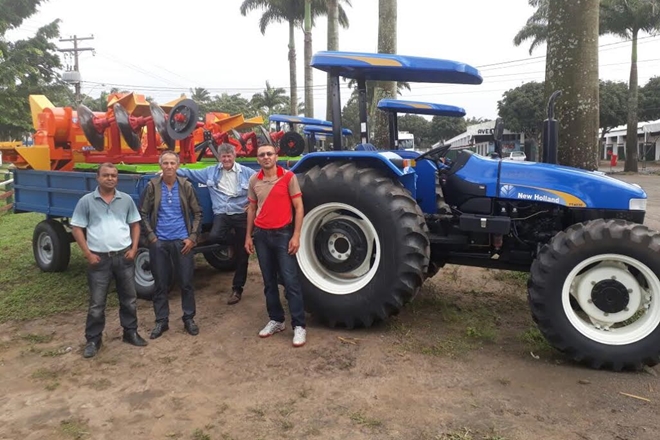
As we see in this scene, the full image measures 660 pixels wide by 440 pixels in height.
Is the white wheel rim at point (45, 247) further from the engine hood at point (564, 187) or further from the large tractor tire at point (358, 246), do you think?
the engine hood at point (564, 187)

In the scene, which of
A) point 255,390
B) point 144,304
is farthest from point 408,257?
point 144,304

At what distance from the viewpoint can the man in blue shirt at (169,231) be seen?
4.25m

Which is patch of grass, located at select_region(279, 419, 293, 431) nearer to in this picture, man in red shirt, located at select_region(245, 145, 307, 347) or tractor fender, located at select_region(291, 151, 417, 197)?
man in red shirt, located at select_region(245, 145, 307, 347)

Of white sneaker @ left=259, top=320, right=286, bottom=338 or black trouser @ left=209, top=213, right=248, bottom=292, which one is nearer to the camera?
white sneaker @ left=259, top=320, right=286, bottom=338

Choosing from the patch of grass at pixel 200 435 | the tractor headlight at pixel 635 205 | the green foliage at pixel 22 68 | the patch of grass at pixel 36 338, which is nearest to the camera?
the patch of grass at pixel 200 435

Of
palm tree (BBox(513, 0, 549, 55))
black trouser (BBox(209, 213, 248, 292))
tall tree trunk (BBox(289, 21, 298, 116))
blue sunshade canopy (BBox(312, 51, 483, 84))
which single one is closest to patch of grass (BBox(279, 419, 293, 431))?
black trouser (BBox(209, 213, 248, 292))

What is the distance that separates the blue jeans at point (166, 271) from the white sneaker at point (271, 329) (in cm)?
69

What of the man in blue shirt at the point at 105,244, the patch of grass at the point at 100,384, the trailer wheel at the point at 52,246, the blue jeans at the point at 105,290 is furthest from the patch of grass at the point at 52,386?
the trailer wheel at the point at 52,246

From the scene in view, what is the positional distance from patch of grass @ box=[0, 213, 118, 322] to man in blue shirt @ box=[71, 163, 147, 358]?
3.93 feet

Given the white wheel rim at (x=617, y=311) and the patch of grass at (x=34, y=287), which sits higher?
the white wheel rim at (x=617, y=311)

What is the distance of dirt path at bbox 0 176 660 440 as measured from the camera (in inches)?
109

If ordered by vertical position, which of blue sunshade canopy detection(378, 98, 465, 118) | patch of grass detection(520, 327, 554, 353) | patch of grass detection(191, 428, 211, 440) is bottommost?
patch of grass detection(191, 428, 211, 440)

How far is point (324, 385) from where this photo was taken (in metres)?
3.28

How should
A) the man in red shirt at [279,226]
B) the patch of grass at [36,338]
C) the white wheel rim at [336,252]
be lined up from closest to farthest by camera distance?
the man in red shirt at [279,226], the white wheel rim at [336,252], the patch of grass at [36,338]
